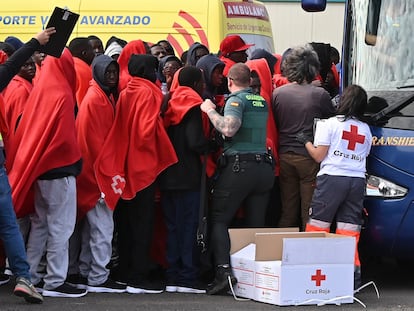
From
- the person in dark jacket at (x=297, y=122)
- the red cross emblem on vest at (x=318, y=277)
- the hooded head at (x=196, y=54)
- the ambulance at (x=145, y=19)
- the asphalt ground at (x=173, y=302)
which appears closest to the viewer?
the asphalt ground at (x=173, y=302)

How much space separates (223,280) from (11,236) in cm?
170

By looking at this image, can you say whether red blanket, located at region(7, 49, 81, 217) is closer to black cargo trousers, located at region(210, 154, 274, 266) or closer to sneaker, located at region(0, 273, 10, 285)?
sneaker, located at region(0, 273, 10, 285)

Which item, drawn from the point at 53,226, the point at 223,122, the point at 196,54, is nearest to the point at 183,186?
the point at 223,122

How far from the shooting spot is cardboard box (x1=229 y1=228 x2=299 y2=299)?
27.3ft

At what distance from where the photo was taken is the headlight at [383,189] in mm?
8570

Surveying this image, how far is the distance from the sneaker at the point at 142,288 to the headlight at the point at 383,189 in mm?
1835

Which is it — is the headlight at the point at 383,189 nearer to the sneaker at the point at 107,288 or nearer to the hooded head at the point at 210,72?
the hooded head at the point at 210,72

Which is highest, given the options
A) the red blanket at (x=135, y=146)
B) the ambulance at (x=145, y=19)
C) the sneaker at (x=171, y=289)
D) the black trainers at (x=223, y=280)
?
the ambulance at (x=145, y=19)

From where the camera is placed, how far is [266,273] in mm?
8156

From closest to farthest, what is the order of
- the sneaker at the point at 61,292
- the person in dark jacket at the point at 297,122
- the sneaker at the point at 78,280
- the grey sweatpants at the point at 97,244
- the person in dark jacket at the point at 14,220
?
1. the person in dark jacket at the point at 14,220
2. the sneaker at the point at 61,292
3. the grey sweatpants at the point at 97,244
4. the sneaker at the point at 78,280
5. the person in dark jacket at the point at 297,122

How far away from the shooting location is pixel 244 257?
331 inches

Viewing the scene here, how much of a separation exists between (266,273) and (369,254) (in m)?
1.19

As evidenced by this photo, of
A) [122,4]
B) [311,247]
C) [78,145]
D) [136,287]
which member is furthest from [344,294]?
[122,4]

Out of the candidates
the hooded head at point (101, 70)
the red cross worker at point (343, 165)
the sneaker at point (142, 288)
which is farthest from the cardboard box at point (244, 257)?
the hooded head at point (101, 70)
